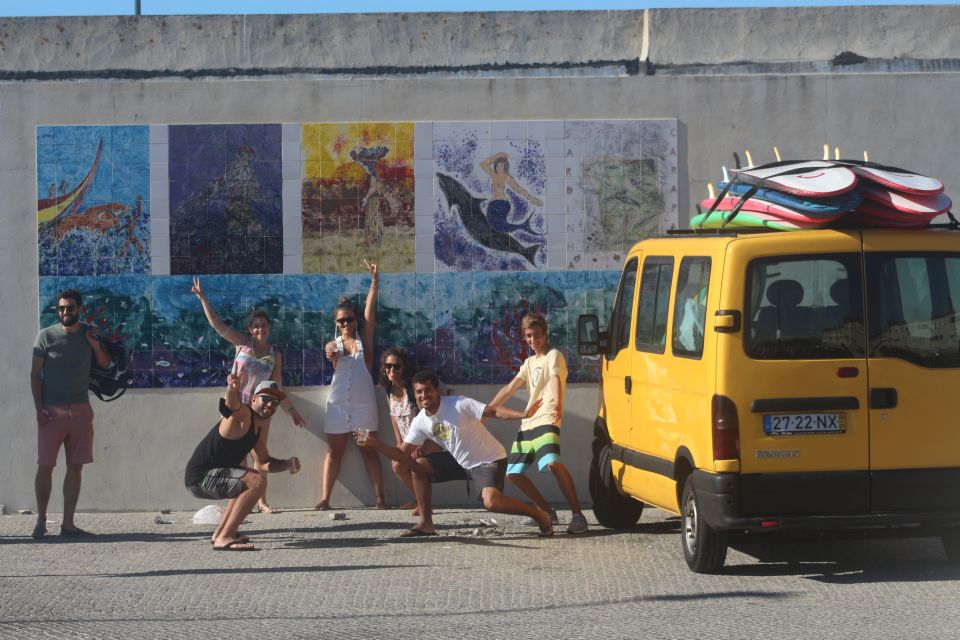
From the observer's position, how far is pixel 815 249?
8.61m

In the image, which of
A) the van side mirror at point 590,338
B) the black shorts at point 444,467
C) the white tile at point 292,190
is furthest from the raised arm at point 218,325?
the van side mirror at point 590,338

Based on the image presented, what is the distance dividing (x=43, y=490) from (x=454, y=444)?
3413mm

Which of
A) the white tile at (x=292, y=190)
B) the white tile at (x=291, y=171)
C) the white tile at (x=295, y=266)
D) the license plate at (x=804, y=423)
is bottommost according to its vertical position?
the license plate at (x=804, y=423)

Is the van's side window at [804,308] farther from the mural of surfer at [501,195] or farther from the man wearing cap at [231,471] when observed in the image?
the mural of surfer at [501,195]

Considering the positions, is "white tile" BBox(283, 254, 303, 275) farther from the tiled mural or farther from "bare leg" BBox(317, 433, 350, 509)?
"bare leg" BBox(317, 433, 350, 509)

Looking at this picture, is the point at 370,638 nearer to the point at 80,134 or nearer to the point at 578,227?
the point at 578,227

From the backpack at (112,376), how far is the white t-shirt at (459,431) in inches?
117

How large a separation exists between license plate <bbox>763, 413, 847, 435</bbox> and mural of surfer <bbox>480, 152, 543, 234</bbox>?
4590 millimetres

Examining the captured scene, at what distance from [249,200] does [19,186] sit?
2076mm

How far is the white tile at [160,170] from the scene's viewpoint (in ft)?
41.4

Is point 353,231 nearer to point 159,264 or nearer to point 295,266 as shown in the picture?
point 295,266

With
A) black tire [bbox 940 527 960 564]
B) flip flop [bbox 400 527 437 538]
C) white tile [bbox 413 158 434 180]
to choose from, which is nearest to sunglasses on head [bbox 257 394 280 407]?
flip flop [bbox 400 527 437 538]

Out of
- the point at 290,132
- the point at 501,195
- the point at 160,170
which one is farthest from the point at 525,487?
the point at 160,170

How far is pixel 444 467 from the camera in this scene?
10.9 metres
